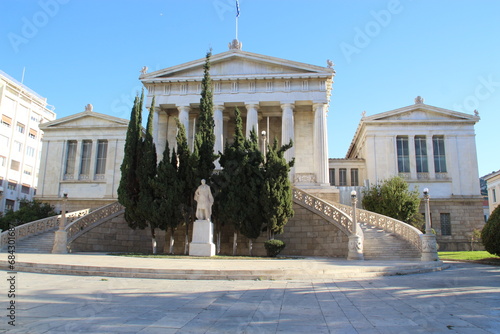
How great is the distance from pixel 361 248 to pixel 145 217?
11.8 meters

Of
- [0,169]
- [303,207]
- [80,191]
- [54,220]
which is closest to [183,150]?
[303,207]

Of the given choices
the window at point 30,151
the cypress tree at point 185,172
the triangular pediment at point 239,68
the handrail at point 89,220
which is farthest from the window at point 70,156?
the cypress tree at point 185,172

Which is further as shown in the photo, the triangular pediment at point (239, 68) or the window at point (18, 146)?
the window at point (18, 146)

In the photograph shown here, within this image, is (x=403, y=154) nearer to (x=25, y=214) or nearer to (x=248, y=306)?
(x=25, y=214)

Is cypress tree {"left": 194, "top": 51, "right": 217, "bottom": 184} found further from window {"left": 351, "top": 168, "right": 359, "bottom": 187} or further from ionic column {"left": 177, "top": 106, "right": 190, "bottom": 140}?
window {"left": 351, "top": 168, "right": 359, "bottom": 187}

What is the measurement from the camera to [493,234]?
57.5ft

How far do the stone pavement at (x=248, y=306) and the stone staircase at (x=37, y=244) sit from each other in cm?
1169

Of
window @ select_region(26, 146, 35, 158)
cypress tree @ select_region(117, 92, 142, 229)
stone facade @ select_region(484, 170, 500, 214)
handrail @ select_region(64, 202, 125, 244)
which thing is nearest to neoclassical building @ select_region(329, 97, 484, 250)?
stone facade @ select_region(484, 170, 500, 214)

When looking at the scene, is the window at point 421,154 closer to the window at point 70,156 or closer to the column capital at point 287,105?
the column capital at point 287,105

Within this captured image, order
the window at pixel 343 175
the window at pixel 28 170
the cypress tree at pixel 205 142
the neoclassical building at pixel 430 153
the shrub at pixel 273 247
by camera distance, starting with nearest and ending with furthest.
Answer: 1. the shrub at pixel 273 247
2. the cypress tree at pixel 205 142
3. the neoclassical building at pixel 430 153
4. the window at pixel 343 175
5. the window at pixel 28 170

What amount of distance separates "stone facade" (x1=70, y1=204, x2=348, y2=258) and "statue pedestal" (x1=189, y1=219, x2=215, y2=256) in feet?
15.9

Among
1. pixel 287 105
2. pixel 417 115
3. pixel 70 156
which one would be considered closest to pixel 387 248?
pixel 287 105

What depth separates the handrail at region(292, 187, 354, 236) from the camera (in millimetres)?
21916

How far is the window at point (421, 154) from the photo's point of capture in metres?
37.4
